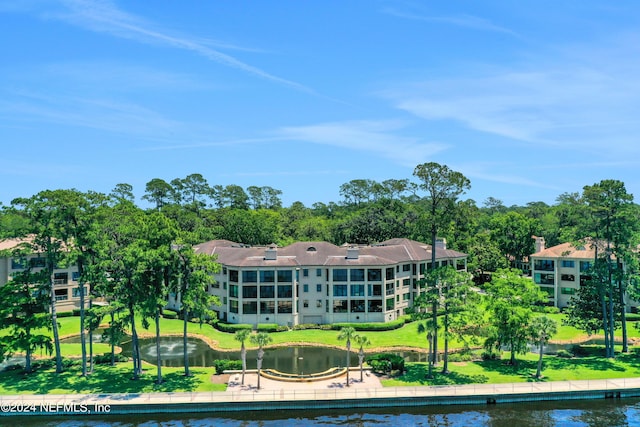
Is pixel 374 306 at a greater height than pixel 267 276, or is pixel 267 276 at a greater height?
pixel 267 276

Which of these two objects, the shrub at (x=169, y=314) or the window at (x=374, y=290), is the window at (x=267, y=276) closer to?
the window at (x=374, y=290)

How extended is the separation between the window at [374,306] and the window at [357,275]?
3.58 m

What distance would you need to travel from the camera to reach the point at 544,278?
87.1 m

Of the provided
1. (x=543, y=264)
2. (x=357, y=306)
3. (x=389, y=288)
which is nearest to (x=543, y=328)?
(x=389, y=288)

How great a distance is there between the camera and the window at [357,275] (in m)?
73.9

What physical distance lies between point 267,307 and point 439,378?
3173cm

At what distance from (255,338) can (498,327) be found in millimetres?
24139

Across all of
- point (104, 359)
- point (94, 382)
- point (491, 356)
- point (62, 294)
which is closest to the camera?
point (94, 382)

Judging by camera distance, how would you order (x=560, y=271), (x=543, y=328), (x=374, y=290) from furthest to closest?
(x=560, y=271), (x=374, y=290), (x=543, y=328)

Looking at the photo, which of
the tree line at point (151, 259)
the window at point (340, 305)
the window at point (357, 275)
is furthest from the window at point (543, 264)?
the window at point (340, 305)

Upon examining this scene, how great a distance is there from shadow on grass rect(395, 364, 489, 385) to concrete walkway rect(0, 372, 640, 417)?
4.66 ft

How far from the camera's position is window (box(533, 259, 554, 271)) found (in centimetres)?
8638

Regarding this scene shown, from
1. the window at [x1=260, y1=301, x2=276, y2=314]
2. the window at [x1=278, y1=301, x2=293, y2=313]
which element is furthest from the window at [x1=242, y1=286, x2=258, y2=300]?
the window at [x1=278, y1=301, x2=293, y2=313]

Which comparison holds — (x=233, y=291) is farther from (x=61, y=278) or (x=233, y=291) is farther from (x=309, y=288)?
(x=61, y=278)
